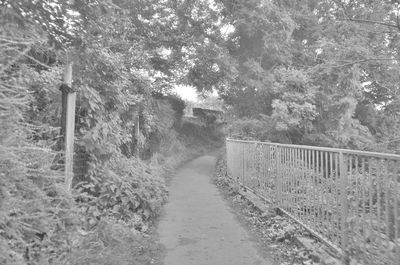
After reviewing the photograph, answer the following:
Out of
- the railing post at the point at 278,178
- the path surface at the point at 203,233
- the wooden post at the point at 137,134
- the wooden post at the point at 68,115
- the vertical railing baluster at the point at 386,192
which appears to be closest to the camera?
the vertical railing baluster at the point at 386,192

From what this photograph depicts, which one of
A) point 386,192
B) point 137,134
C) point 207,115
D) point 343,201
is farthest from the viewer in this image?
point 207,115

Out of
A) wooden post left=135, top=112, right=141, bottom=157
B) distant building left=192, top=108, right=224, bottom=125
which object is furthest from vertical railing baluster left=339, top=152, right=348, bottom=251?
distant building left=192, top=108, right=224, bottom=125

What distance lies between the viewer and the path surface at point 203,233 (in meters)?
5.22

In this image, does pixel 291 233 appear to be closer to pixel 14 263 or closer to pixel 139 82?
pixel 14 263

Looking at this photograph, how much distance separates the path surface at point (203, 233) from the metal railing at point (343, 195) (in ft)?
3.32

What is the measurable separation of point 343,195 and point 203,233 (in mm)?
2902

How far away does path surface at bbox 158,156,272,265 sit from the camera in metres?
5.22

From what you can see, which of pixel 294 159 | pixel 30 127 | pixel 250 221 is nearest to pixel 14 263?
pixel 30 127

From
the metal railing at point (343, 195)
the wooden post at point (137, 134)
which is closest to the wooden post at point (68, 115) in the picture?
the metal railing at point (343, 195)

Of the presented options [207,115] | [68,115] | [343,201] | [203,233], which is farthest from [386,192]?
[207,115]

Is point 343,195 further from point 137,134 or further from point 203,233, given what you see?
point 137,134

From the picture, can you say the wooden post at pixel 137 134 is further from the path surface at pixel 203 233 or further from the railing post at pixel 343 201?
the railing post at pixel 343 201

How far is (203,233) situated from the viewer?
21.3ft

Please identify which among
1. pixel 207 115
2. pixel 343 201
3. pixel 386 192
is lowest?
pixel 343 201
